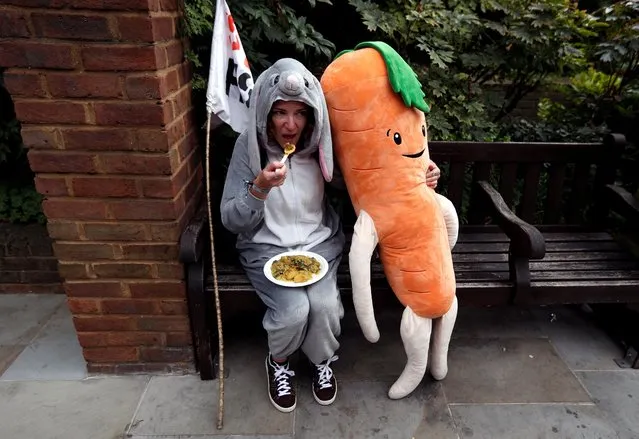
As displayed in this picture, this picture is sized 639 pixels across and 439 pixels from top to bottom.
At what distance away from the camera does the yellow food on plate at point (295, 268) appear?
1.98 metres

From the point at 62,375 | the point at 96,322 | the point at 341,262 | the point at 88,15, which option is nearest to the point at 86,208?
the point at 96,322

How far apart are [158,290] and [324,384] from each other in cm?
87

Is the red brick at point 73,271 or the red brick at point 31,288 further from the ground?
the red brick at point 73,271

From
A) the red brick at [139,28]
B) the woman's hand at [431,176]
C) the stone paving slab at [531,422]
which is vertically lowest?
the stone paving slab at [531,422]

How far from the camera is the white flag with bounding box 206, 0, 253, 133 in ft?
7.06

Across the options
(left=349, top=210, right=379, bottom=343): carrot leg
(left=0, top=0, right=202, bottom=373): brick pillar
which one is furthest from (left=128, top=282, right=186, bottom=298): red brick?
(left=349, top=210, right=379, bottom=343): carrot leg

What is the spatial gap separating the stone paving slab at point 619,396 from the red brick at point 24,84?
108 inches

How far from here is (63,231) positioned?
200cm

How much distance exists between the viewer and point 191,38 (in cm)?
229

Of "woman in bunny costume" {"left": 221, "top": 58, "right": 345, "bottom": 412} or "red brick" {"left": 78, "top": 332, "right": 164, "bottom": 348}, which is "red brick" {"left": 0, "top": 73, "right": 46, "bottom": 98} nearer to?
"woman in bunny costume" {"left": 221, "top": 58, "right": 345, "bottom": 412}

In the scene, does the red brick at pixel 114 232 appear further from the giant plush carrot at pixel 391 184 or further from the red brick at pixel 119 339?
the giant plush carrot at pixel 391 184

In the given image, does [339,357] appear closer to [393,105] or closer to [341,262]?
[341,262]

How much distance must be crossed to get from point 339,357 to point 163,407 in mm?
888

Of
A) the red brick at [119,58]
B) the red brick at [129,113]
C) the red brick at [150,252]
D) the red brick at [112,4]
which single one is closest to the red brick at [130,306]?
the red brick at [150,252]
